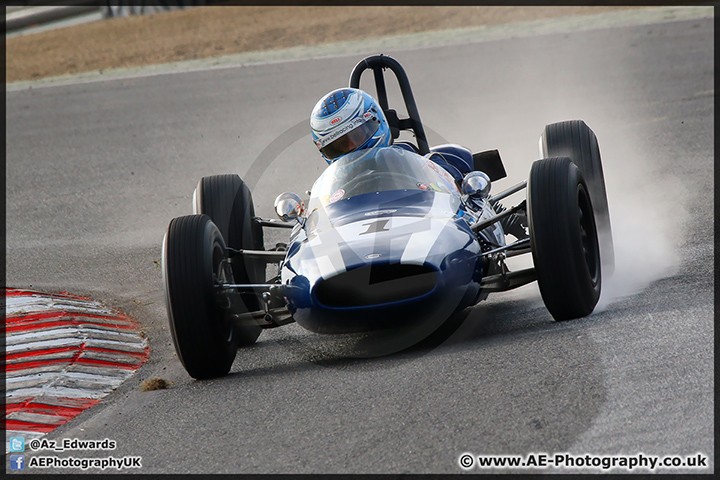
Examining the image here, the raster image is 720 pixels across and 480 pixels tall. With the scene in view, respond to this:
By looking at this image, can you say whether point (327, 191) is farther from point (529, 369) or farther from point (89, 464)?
point (89, 464)

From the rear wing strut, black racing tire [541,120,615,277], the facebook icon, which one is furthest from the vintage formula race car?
the rear wing strut

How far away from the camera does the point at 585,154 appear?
24.7 feet

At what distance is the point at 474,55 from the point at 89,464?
17216 millimetres

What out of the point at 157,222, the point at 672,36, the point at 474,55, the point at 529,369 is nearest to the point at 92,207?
the point at 157,222

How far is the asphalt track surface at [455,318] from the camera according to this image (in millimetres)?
4484

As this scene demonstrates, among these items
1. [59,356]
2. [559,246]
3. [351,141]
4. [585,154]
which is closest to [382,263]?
[559,246]

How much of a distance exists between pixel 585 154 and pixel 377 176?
6.20ft

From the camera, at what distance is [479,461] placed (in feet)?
13.5

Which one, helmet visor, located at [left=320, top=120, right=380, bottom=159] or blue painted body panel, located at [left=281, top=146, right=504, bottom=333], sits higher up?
helmet visor, located at [left=320, top=120, right=380, bottom=159]

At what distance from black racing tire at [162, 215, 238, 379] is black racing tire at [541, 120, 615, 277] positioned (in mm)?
2988

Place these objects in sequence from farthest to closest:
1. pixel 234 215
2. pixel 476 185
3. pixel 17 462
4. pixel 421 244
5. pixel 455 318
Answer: pixel 234 215, pixel 476 185, pixel 455 318, pixel 421 244, pixel 17 462

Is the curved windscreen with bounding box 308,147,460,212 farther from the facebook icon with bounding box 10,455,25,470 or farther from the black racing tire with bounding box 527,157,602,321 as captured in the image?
the facebook icon with bounding box 10,455,25,470

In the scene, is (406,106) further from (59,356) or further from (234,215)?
(59,356)

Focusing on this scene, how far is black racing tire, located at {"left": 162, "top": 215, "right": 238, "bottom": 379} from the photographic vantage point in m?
5.70
